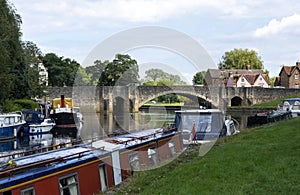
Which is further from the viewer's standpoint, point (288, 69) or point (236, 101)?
point (288, 69)

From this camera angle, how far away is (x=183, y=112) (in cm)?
1359

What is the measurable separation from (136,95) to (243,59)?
34776mm

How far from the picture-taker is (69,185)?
290 inches

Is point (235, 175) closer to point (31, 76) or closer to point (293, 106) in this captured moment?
point (293, 106)

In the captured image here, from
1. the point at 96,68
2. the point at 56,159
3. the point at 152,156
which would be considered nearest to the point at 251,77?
the point at 96,68

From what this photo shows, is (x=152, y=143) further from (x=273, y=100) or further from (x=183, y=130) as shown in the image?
(x=273, y=100)

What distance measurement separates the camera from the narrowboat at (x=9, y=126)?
2325cm

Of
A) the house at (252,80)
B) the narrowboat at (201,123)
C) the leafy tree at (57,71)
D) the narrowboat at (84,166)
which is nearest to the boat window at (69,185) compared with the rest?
the narrowboat at (84,166)

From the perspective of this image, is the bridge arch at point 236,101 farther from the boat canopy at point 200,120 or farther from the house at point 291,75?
the boat canopy at point 200,120

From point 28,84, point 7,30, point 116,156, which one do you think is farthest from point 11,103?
point 116,156

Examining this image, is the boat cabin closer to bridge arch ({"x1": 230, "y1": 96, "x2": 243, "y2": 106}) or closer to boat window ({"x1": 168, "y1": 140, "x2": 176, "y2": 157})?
boat window ({"x1": 168, "y1": 140, "x2": 176, "y2": 157})

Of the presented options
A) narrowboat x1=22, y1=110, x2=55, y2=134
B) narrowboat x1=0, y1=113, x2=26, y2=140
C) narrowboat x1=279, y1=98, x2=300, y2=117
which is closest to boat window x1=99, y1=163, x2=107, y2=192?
narrowboat x1=0, y1=113, x2=26, y2=140

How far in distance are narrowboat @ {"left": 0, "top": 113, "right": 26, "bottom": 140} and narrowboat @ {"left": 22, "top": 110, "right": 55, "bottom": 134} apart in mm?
1752

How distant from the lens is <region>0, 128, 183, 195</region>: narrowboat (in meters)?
6.64
